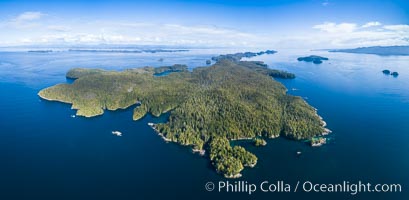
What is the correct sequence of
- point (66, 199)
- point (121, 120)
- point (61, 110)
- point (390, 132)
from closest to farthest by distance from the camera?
1. point (66, 199)
2. point (390, 132)
3. point (121, 120)
4. point (61, 110)

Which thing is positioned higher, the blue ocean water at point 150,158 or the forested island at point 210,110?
the forested island at point 210,110

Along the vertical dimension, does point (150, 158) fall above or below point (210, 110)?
below

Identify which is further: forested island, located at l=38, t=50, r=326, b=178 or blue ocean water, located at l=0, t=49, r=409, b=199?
forested island, located at l=38, t=50, r=326, b=178

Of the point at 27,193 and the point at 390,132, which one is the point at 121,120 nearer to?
the point at 27,193

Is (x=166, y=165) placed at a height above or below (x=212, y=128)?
below

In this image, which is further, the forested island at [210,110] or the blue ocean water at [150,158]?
the forested island at [210,110]

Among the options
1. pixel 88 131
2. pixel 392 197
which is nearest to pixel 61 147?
pixel 88 131

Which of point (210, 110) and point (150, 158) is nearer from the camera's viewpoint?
point (150, 158)

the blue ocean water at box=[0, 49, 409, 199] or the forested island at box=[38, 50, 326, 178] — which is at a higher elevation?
the forested island at box=[38, 50, 326, 178]
